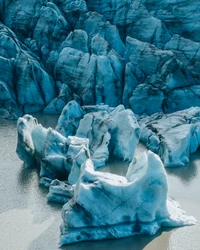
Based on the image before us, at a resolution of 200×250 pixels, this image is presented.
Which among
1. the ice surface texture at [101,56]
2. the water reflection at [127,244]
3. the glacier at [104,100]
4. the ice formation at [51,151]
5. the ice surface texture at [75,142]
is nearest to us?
the water reflection at [127,244]

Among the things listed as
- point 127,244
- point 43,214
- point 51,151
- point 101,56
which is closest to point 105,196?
point 127,244

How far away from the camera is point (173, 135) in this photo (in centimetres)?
1969

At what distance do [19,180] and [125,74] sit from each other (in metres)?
12.0

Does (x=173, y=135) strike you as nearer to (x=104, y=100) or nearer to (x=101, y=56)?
(x=104, y=100)

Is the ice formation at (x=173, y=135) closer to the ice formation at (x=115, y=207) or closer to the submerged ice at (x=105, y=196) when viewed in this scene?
the submerged ice at (x=105, y=196)

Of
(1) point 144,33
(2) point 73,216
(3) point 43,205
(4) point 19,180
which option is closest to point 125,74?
(1) point 144,33

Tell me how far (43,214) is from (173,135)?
771 cm

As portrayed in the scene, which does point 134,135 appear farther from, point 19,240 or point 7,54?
point 7,54

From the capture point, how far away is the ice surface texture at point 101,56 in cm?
2575

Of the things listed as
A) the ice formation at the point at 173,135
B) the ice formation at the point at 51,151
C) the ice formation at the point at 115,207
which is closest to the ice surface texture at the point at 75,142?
the ice formation at the point at 51,151

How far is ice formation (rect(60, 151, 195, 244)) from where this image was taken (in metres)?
12.6

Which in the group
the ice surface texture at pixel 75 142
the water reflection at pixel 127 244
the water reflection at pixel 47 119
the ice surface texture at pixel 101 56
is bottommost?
the water reflection at pixel 47 119

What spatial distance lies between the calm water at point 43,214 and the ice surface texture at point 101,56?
7.37 metres

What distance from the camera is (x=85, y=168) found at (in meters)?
13.4
